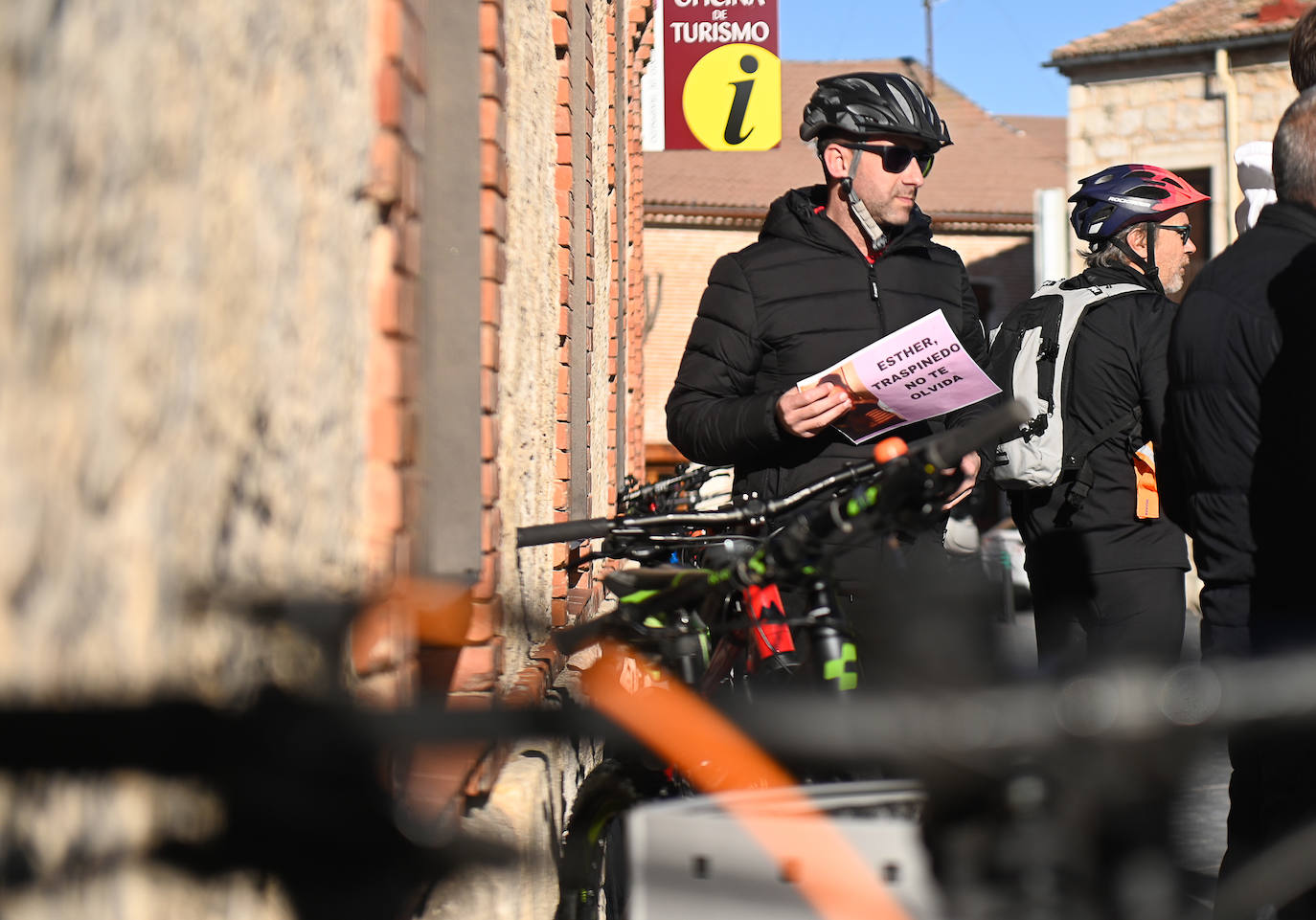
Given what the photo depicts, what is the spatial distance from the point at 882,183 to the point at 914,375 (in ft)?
3.07

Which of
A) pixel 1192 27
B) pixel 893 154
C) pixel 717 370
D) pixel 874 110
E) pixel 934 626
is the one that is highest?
pixel 1192 27

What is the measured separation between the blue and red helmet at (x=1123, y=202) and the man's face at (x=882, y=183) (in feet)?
3.20

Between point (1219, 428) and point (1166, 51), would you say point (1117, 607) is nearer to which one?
point (1219, 428)

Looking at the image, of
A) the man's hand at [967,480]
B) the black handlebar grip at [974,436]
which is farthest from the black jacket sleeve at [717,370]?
the black handlebar grip at [974,436]

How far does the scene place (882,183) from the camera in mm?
3957

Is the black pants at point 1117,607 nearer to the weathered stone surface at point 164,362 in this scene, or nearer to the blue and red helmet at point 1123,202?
the blue and red helmet at point 1123,202

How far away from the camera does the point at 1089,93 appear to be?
1964cm

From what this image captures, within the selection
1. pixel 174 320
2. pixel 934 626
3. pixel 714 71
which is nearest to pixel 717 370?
pixel 174 320

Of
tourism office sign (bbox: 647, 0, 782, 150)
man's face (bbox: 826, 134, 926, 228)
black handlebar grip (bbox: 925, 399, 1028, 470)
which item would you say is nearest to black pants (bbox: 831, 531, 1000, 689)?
black handlebar grip (bbox: 925, 399, 1028, 470)

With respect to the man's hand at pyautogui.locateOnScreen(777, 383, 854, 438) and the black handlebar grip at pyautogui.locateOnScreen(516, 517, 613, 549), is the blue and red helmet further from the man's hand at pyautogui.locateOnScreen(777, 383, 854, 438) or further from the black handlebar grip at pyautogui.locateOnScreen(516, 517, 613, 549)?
the black handlebar grip at pyautogui.locateOnScreen(516, 517, 613, 549)

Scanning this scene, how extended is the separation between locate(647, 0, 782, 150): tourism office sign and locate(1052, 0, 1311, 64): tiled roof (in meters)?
9.43

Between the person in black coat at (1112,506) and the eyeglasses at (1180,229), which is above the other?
the eyeglasses at (1180,229)

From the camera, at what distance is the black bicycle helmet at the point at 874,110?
391 centimetres

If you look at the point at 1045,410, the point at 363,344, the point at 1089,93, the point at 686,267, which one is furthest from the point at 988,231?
the point at 363,344
